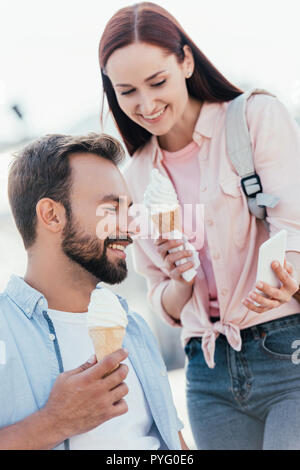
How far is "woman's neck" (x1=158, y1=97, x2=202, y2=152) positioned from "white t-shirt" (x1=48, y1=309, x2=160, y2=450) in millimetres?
942

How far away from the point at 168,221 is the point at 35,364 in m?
0.85

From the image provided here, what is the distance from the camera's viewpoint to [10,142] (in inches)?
198

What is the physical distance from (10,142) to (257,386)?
3664 mm

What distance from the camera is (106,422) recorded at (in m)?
1.86

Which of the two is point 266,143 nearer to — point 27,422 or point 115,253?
point 115,253

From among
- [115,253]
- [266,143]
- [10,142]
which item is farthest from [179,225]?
[10,142]

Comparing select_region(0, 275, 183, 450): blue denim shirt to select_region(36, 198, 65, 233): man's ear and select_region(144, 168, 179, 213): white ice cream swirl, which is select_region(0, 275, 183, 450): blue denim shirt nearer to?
select_region(36, 198, 65, 233): man's ear

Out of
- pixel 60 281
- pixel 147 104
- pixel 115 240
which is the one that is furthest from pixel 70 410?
pixel 147 104

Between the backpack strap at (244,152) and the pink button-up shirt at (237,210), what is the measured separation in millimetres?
25

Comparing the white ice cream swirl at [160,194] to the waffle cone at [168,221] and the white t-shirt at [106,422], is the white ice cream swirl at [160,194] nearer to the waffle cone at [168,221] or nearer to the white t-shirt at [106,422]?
the waffle cone at [168,221]

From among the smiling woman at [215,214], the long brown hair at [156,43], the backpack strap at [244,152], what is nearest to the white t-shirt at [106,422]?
the smiling woman at [215,214]

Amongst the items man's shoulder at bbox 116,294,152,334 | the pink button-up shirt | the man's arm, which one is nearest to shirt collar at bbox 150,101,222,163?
the pink button-up shirt

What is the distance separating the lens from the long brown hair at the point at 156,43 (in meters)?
2.20

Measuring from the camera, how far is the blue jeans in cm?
210
